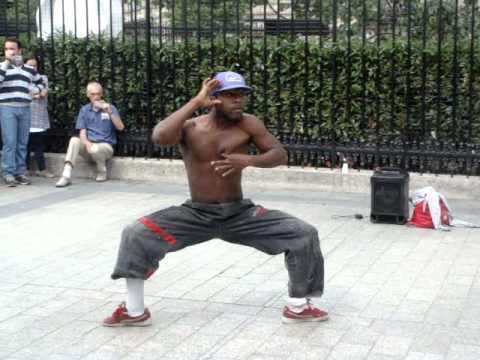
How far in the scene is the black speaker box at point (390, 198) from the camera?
29.5ft

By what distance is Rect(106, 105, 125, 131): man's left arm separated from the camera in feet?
37.6

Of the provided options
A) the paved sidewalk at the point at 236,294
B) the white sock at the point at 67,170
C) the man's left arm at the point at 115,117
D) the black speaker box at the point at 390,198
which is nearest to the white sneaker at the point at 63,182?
the white sock at the point at 67,170

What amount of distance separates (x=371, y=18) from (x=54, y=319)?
7.00 m

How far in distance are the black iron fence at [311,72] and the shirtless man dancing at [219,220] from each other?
4961mm

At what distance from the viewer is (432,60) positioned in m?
10.4

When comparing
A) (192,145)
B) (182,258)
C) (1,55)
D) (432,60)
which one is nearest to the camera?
(192,145)

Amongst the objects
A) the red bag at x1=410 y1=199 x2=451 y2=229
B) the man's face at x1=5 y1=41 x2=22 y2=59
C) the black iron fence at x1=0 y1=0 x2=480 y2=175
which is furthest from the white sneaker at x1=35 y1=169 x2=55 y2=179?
the red bag at x1=410 y1=199 x2=451 y2=229

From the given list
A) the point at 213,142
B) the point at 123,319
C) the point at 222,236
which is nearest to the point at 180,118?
the point at 213,142

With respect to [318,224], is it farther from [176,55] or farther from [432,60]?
[176,55]

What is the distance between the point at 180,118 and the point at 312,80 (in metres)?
5.62

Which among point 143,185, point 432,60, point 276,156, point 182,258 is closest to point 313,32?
point 432,60

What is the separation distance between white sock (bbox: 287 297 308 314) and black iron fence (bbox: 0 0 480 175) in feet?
16.5

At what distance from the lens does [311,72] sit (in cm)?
1091

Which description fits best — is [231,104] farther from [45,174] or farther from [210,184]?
[45,174]
